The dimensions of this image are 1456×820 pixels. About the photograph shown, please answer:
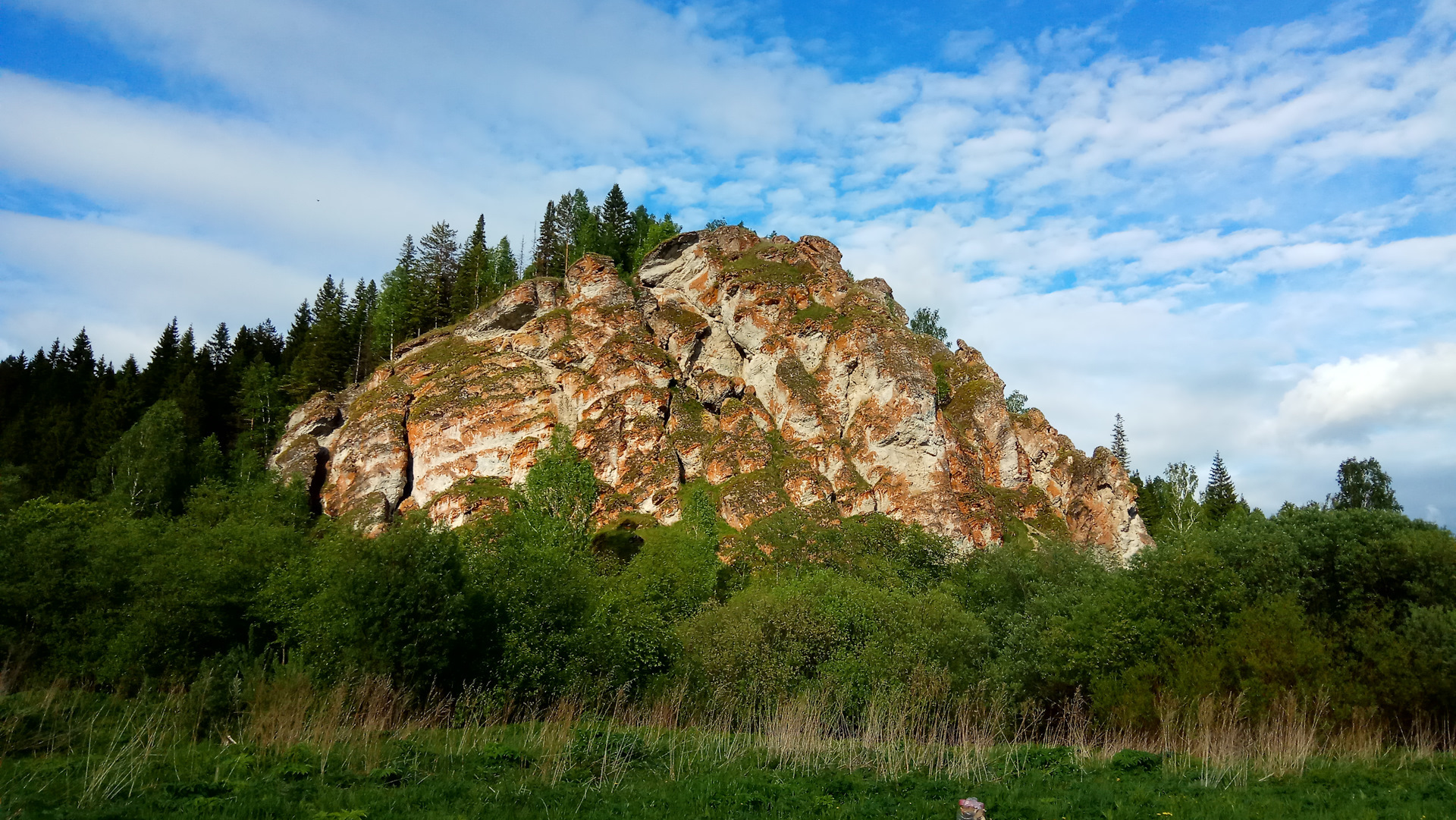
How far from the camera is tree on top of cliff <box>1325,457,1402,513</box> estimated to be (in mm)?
83438

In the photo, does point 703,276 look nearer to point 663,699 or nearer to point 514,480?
point 514,480

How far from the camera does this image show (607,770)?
576 inches

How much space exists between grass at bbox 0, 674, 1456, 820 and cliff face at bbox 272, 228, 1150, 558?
49.1m

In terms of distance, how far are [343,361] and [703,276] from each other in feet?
153

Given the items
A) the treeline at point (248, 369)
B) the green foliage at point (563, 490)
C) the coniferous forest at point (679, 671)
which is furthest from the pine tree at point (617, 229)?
the coniferous forest at point (679, 671)

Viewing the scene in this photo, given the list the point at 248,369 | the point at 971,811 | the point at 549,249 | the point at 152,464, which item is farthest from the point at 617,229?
the point at 971,811

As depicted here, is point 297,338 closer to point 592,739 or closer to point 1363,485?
point 592,739

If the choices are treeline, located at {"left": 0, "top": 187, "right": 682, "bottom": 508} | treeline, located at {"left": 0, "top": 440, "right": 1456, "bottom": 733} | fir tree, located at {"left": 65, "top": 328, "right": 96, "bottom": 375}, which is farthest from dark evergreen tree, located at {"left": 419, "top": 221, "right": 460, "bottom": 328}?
treeline, located at {"left": 0, "top": 440, "right": 1456, "bottom": 733}

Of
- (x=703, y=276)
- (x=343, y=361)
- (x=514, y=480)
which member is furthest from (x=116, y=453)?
(x=703, y=276)

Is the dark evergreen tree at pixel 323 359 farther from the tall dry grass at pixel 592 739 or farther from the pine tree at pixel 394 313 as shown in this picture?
the tall dry grass at pixel 592 739

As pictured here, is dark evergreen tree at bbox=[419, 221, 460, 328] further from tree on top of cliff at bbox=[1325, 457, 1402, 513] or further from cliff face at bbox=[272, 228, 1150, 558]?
tree on top of cliff at bbox=[1325, 457, 1402, 513]

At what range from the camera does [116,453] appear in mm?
67375

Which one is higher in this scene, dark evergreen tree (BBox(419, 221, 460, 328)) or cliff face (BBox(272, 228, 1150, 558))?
dark evergreen tree (BBox(419, 221, 460, 328))

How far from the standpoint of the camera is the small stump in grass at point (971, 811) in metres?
8.95
